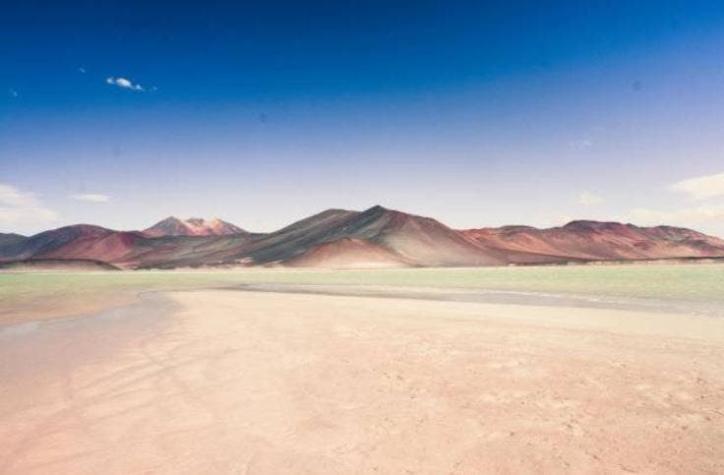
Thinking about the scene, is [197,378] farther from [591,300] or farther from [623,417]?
[591,300]

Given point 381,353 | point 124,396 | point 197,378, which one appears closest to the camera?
point 124,396

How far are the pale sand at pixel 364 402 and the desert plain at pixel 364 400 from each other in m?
0.03

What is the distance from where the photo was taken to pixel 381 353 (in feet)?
33.8

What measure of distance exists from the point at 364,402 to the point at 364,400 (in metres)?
0.09

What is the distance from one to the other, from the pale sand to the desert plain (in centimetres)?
3

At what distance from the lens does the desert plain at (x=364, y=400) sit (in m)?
5.00

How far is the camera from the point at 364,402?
6895 mm

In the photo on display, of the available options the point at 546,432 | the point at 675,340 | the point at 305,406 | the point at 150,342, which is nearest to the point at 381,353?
the point at 305,406

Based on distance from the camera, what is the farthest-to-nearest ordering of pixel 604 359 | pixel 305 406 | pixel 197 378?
pixel 604 359, pixel 197 378, pixel 305 406

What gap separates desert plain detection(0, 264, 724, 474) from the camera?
500cm

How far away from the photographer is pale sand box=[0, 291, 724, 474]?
500 centimetres

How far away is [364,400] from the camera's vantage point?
6988 mm

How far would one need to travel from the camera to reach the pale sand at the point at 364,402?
5.00 m

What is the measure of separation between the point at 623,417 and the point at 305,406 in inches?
161
